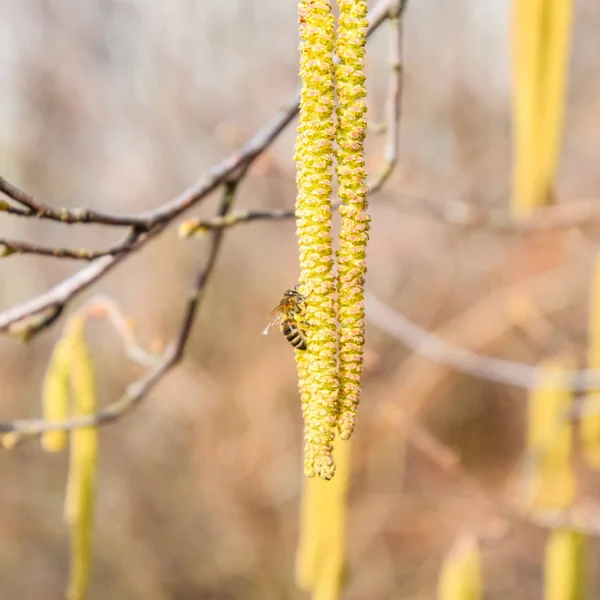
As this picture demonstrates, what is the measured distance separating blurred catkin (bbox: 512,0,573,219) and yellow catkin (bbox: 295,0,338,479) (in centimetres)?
52

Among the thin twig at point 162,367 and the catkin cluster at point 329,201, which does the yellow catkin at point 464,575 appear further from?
the catkin cluster at point 329,201

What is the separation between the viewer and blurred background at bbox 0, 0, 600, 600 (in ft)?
12.0

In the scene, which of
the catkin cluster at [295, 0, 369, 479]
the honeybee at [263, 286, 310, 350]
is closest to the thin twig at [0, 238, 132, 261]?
the honeybee at [263, 286, 310, 350]

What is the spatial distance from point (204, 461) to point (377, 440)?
1.07 m

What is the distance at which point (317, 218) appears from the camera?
13.8 inches

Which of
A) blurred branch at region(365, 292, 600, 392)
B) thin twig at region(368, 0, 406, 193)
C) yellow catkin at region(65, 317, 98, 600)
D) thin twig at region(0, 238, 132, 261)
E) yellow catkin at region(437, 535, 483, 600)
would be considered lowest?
yellow catkin at region(437, 535, 483, 600)

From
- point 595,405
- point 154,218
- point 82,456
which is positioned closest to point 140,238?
point 154,218

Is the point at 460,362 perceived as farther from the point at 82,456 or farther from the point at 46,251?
the point at 46,251

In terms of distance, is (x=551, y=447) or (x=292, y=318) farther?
(x=551, y=447)

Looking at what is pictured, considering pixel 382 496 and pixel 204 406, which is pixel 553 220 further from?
pixel 204 406

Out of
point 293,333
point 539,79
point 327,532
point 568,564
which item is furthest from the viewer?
point 568,564

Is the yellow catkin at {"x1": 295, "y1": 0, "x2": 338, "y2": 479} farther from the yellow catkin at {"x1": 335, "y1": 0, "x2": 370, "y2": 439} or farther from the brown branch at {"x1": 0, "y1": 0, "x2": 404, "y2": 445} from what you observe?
the brown branch at {"x1": 0, "y1": 0, "x2": 404, "y2": 445}

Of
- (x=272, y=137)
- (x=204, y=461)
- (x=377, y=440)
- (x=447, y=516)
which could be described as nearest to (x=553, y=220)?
(x=272, y=137)

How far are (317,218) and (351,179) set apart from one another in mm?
30
